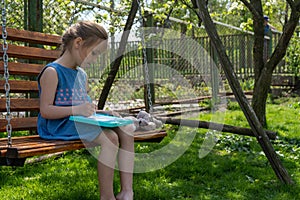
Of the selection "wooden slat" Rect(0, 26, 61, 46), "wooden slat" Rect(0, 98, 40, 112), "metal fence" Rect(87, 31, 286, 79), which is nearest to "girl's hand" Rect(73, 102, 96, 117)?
"wooden slat" Rect(0, 98, 40, 112)

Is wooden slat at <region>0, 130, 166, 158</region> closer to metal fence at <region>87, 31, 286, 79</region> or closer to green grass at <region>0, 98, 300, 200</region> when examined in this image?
green grass at <region>0, 98, 300, 200</region>

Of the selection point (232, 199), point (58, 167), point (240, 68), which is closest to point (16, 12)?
point (58, 167)

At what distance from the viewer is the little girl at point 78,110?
2.44 m

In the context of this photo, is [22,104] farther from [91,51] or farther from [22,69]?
[91,51]

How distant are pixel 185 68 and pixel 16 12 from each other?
15.6 feet

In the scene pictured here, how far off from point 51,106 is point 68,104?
177mm

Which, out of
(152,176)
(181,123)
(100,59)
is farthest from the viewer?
(100,59)

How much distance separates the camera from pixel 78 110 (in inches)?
101

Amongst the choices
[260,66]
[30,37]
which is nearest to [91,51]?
[30,37]

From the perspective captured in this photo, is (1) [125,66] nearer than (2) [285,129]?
No

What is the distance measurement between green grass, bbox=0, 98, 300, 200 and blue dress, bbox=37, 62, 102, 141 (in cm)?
55

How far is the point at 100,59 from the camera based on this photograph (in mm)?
6469

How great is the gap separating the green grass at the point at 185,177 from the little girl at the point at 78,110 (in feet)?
1.65

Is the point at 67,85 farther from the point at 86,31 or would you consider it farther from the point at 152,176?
the point at 152,176
